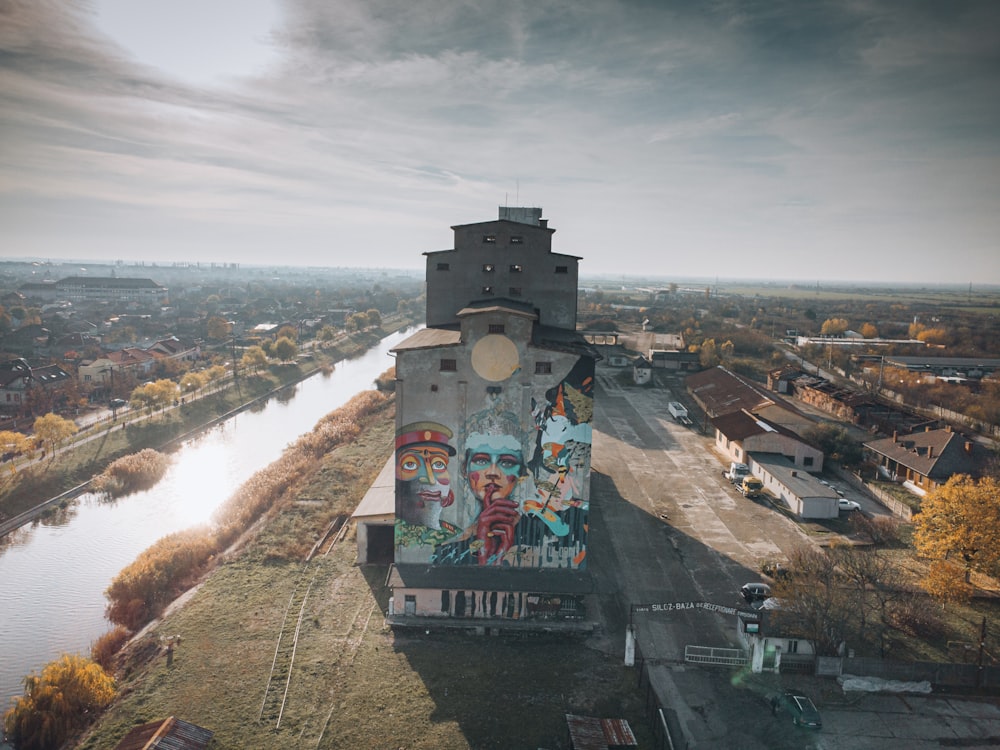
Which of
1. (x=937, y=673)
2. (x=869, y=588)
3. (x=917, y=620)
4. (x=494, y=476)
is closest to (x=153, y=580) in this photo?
(x=494, y=476)

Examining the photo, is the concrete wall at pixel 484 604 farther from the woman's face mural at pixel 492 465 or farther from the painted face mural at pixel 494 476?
the woman's face mural at pixel 492 465

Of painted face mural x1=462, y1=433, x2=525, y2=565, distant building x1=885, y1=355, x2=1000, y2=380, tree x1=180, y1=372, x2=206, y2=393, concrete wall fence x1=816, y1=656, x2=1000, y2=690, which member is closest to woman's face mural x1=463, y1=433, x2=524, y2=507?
painted face mural x1=462, y1=433, x2=525, y2=565

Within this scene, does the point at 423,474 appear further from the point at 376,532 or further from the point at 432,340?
the point at 432,340

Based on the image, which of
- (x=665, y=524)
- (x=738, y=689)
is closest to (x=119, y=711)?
(x=738, y=689)

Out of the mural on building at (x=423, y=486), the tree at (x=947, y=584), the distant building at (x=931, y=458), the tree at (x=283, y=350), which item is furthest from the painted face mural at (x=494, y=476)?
the tree at (x=283, y=350)

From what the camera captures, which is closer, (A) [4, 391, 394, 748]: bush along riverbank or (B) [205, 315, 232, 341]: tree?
(A) [4, 391, 394, 748]: bush along riverbank

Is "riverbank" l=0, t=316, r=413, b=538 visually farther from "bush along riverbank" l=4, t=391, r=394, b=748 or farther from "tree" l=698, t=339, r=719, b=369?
"tree" l=698, t=339, r=719, b=369

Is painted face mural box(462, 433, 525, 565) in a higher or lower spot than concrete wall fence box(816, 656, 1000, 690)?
higher

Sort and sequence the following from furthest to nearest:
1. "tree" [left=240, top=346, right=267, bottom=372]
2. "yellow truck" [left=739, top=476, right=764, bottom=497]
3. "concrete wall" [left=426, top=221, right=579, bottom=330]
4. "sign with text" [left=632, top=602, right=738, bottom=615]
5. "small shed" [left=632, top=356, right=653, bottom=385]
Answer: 1. "tree" [left=240, top=346, right=267, bottom=372]
2. "small shed" [left=632, top=356, right=653, bottom=385]
3. "yellow truck" [left=739, top=476, right=764, bottom=497]
4. "concrete wall" [left=426, top=221, right=579, bottom=330]
5. "sign with text" [left=632, top=602, right=738, bottom=615]
